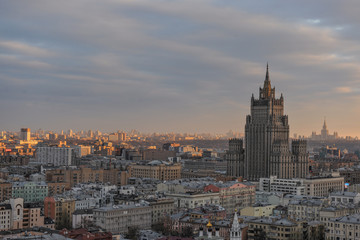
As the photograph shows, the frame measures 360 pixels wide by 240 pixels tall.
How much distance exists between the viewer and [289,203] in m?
68.1

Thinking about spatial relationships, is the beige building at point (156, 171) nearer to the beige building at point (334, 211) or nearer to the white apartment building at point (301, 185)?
the white apartment building at point (301, 185)

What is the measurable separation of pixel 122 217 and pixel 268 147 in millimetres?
43424

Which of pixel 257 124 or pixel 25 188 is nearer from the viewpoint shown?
pixel 25 188

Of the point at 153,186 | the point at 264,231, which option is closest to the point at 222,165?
the point at 153,186

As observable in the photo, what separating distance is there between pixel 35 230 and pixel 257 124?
182ft

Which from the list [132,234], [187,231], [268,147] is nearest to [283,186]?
[268,147]

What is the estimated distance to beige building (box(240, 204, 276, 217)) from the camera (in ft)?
211

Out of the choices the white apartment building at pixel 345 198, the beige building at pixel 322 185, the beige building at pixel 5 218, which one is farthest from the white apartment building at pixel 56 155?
the beige building at pixel 5 218

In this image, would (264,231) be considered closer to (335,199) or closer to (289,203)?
(289,203)

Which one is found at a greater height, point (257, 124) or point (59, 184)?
point (257, 124)

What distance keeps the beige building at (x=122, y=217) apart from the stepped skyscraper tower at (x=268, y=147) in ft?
124

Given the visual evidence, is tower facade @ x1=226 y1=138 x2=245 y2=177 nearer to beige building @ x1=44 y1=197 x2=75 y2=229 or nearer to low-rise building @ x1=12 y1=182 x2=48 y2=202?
low-rise building @ x1=12 y1=182 x2=48 y2=202

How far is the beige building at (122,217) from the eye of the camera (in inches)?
2320

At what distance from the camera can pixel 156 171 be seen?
351ft
